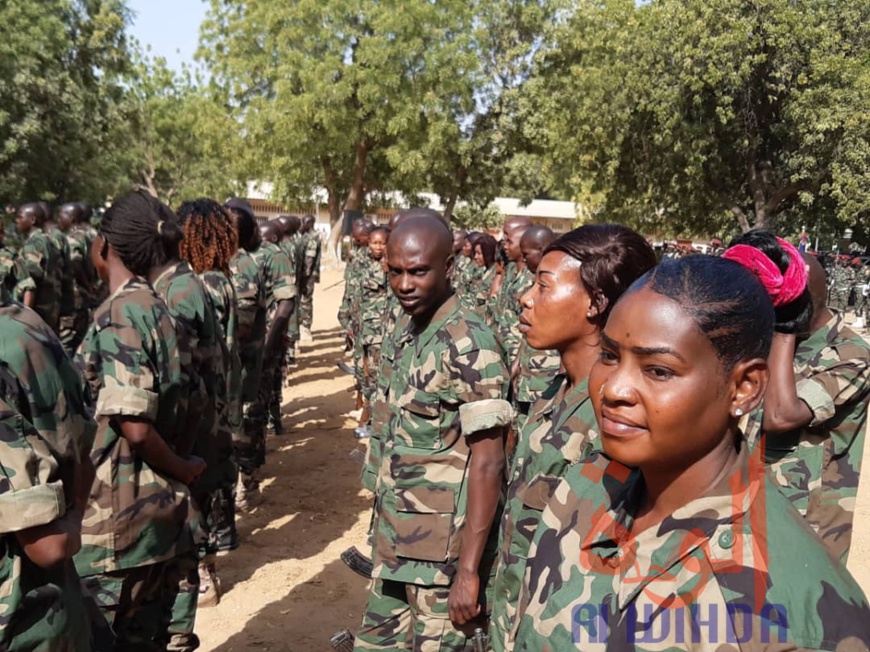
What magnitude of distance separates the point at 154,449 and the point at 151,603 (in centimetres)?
66

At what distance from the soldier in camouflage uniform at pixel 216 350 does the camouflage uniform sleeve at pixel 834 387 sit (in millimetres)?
2640

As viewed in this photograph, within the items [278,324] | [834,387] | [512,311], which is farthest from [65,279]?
[834,387]

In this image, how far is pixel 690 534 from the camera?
128cm

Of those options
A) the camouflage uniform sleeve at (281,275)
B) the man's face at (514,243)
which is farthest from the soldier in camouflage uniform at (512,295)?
the camouflage uniform sleeve at (281,275)

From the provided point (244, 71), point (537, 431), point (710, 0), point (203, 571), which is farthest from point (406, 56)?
point (537, 431)

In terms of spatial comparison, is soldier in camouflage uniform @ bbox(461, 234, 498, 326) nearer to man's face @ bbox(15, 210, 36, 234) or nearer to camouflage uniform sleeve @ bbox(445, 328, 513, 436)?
man's face @ bbox(15, 210, 36, 234)

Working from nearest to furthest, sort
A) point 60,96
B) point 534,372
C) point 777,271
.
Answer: point 777,271 → point 534,372 → point 60,96

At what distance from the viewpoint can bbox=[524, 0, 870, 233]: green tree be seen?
19641mm

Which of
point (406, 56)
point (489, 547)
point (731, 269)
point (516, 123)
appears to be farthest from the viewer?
point (516, 123)

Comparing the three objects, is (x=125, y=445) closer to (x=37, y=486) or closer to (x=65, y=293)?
(x=37, y=486)

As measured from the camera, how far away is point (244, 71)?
Result: 87.9ft

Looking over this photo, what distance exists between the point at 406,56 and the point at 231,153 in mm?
7523

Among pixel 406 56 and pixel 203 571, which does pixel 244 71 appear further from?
pixel 203 571

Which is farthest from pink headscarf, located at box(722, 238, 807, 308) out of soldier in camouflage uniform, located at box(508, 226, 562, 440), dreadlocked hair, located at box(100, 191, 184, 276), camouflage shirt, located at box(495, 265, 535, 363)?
camouflage shirt, located at box(495, 265, 535, 363)
